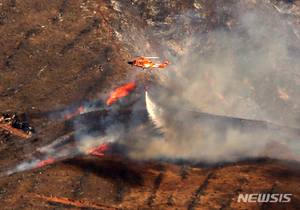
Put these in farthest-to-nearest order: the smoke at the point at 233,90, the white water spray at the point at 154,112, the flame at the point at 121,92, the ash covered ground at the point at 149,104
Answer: the flame at the point at 121,92
the white water spray at the point at 154,112
the smoke at the point at 233,90
the ash covered ground at the point at 149,104

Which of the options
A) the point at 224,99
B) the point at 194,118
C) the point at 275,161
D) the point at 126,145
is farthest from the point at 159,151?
the point at 224,99

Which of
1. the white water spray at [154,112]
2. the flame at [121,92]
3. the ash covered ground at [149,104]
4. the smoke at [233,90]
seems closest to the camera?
the ash covered ground at [149,104]

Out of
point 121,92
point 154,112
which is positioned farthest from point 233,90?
point 121,92

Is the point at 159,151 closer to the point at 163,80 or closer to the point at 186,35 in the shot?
the point at 163,80

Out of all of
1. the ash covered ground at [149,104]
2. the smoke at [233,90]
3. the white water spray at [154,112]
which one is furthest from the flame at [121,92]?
the smoke at [233,90]

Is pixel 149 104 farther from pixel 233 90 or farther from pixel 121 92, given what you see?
pixel 233 90

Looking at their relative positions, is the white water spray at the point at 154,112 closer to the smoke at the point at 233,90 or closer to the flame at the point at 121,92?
the smoke at the point at 233,90

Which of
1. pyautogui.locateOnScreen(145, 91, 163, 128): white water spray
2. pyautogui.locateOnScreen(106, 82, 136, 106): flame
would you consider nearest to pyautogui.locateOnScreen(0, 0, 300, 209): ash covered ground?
pyautogui.locateOnScreen(145, 91, 163, 128): white water spray
